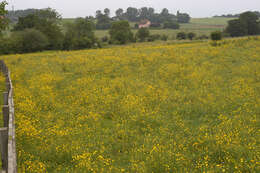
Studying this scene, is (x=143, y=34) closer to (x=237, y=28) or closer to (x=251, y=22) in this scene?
(x=237, y=28)

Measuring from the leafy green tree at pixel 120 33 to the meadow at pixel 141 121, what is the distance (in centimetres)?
5653

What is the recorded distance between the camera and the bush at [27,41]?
172 feet

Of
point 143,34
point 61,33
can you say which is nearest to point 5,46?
point 61,33

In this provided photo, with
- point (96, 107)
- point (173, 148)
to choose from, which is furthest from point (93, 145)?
point (96, 107)

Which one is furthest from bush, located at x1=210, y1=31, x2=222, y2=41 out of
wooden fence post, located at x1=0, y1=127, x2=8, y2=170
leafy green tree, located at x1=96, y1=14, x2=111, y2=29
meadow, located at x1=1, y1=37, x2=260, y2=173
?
leafy green tree, located at x1=96, y1=14, x2=111, y2=29

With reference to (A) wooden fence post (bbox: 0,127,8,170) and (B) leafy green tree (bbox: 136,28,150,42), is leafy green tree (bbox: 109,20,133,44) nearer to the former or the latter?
(B) leafy green tree (bbox: 136,28,150,42)

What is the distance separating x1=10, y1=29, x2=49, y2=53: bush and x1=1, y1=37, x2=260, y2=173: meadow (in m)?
36.9

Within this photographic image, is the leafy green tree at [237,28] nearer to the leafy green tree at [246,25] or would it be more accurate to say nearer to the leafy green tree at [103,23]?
the leafy green tree at [246,25]

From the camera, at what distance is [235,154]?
7.18 metres

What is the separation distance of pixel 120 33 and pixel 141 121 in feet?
222

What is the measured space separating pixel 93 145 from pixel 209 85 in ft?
33.1

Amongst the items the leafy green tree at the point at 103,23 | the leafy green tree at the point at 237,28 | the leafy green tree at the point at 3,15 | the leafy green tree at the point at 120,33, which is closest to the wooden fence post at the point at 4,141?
the leafy green tree at the point at 3,15

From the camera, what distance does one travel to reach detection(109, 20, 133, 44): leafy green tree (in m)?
75.0

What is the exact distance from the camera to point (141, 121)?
10188 millimetres
